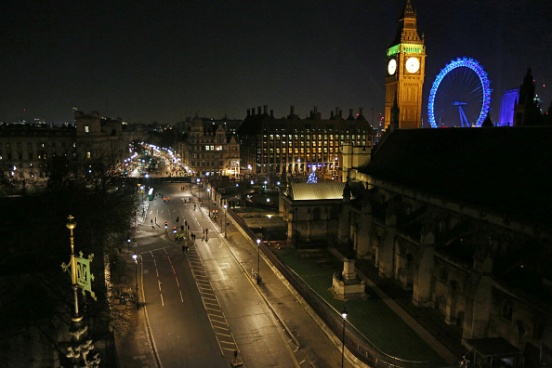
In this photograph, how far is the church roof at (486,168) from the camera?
94.1 feet

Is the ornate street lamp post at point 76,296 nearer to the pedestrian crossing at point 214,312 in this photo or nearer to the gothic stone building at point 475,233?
the pedestrian crossing at point 214,312

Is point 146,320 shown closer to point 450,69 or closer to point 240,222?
point 240,222

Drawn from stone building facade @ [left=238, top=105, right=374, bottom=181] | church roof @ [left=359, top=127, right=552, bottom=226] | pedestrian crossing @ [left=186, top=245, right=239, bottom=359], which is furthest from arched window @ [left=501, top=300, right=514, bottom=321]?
stone building facade @ [left=238, top=105, right=374, bottom=181]

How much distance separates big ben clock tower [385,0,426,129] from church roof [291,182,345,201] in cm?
1548

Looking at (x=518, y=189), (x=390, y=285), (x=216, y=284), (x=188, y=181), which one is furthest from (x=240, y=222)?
(x=188, y=181)

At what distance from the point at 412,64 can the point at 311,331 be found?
47.8 m

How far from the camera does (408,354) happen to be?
2627cm

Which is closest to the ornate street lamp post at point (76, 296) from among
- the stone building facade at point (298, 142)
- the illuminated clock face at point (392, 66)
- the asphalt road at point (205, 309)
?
the asphalt road at point (205, 309)

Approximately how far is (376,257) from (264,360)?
20.3 metres

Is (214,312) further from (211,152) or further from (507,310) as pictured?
(211,152)

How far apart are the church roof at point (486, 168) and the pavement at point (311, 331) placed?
30.2ft

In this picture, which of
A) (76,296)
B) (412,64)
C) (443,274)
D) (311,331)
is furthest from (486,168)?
(412,64)

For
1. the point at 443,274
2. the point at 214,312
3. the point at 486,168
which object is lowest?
the point at 214,312

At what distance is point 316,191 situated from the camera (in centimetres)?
5519
